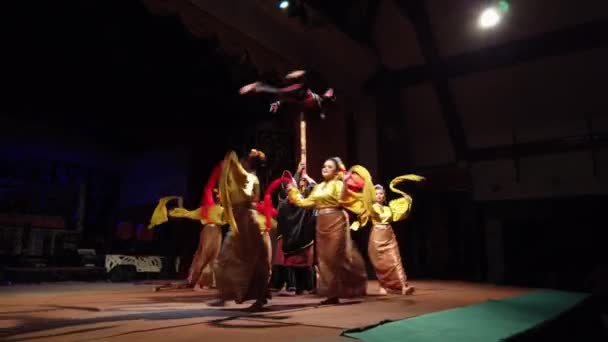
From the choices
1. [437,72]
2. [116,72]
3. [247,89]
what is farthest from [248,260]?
[437,72]

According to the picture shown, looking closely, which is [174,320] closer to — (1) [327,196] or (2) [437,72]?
(1) [327,196]

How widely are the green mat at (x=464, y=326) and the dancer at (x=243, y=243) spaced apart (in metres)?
1.19

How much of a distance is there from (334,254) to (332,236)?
0.14 m

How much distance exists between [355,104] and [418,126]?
1.64m

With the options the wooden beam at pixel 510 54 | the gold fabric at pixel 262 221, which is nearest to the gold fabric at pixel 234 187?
the gold fabric at pixel 262 221

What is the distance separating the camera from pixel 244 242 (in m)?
3.18

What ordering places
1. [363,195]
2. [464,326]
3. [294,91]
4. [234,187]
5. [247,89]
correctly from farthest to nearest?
[363,195]
[294,91]
[247,89]
[234,187]
[464,326]

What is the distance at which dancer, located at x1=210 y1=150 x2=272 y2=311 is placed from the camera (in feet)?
10.3

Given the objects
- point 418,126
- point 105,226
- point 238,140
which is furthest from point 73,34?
point 418,126

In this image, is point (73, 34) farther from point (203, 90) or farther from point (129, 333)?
point (129, 333)

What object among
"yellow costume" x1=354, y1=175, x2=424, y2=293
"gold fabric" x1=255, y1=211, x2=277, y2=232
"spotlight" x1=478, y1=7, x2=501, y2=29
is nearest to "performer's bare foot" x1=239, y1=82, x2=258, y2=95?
"gold fabric" x1=255, y1=211, x2=277, y2=232

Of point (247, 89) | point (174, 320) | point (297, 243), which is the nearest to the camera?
point (174, 320)

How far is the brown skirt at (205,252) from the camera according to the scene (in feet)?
16.2

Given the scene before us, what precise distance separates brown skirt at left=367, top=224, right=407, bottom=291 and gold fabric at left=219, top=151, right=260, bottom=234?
2030 millimetres
